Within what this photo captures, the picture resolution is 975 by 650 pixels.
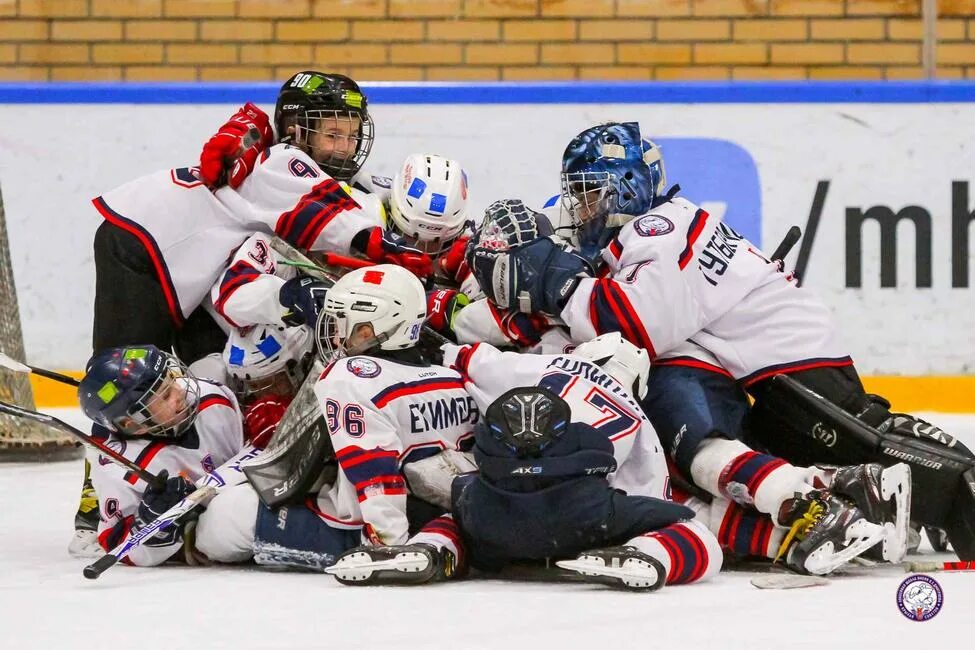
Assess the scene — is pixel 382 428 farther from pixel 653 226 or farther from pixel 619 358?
pixel 653 226

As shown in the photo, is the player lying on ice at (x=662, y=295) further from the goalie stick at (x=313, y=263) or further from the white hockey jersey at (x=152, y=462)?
the white hockey jersey at (x=152, y=462)

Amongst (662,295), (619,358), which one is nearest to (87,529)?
(619,358)

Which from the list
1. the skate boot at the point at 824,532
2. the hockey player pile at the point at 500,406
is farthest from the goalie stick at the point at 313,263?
the skate boot at the point at 824,532

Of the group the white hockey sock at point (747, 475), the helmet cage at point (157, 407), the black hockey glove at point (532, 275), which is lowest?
the white hockey sock at point (747, 475)

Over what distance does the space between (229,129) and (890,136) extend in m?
2.94

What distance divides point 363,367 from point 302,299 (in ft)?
1.59

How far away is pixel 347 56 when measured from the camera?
276 inches

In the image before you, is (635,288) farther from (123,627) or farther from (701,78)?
(701,78)

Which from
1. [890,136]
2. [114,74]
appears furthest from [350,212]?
[114,74]

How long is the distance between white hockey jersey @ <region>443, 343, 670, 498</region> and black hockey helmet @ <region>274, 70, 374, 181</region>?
0.84 meters

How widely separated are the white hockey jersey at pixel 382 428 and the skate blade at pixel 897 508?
84 centimetres

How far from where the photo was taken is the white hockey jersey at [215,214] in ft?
12.6

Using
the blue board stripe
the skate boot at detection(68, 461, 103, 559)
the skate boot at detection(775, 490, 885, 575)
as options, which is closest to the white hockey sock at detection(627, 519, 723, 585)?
the skate boot at detection(775, 490, 885, 575)

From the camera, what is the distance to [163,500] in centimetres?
331
